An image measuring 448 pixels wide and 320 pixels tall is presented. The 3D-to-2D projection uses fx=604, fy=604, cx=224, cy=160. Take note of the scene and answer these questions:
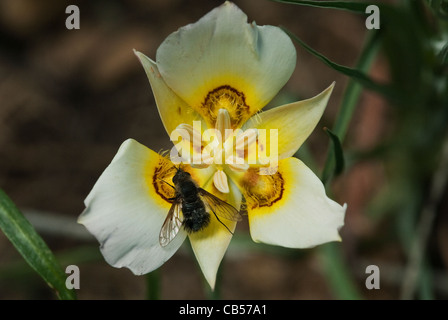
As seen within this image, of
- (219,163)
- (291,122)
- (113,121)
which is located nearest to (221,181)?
(219,163)

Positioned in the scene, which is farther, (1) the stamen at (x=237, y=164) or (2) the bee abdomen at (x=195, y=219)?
(1) the stamen at (x=237, y=164)

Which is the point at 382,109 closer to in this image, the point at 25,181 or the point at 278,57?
the point at 278,57

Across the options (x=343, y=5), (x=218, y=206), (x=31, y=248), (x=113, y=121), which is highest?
(x=343, y=5)

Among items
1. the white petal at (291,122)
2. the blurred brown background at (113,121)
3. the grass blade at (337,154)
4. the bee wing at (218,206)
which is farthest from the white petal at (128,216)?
the blurred brown background at (113,121)

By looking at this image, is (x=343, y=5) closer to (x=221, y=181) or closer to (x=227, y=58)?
(x=227, y=58)

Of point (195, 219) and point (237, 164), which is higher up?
point (237, 164)

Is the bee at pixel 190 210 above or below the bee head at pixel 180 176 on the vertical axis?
below

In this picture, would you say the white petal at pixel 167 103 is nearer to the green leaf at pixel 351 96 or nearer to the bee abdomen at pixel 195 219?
the bee abdomen at pixel 195 219
